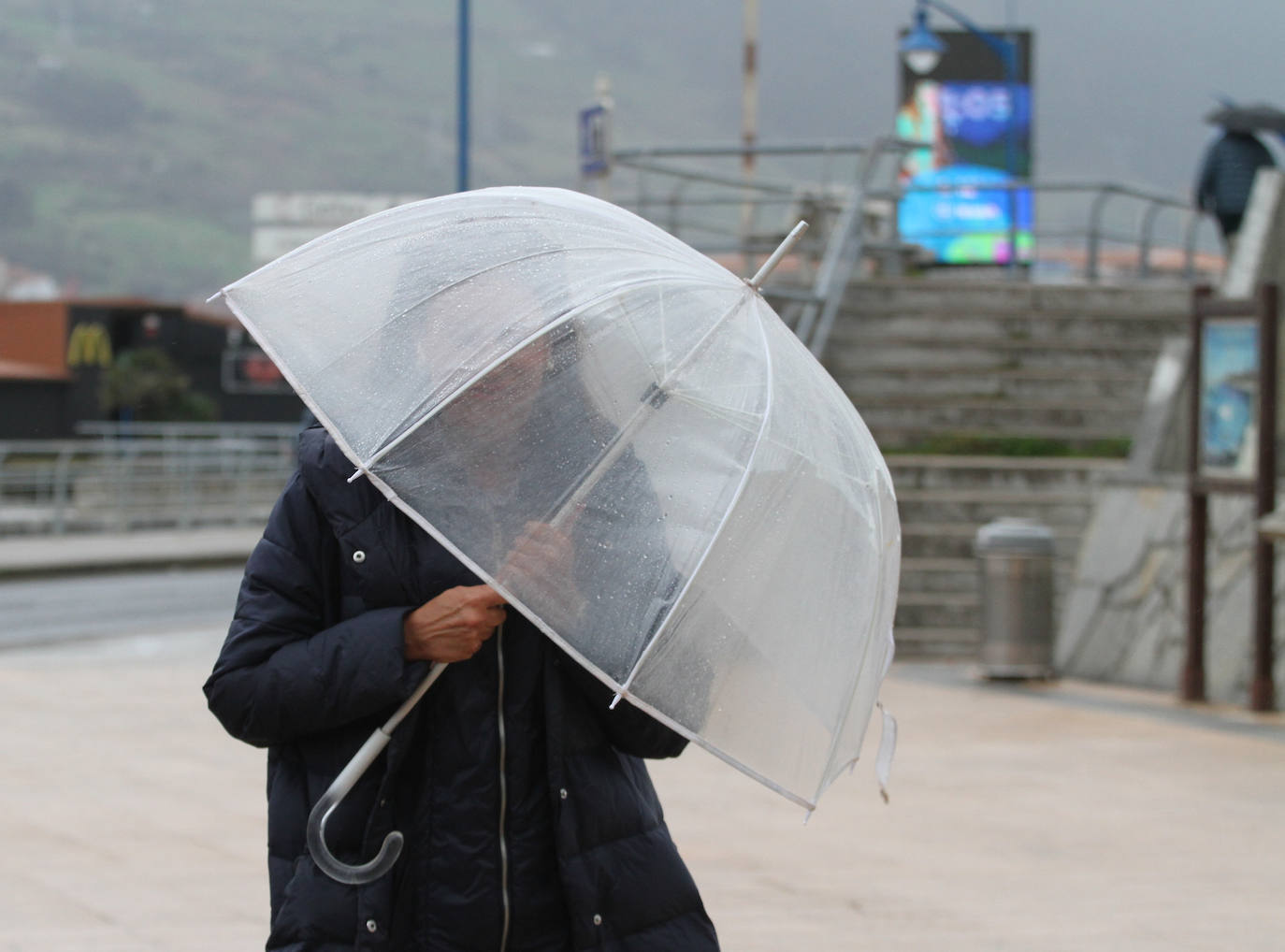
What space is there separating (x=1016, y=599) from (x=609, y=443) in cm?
846

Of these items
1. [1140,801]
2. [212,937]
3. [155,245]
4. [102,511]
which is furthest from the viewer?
[155,245]

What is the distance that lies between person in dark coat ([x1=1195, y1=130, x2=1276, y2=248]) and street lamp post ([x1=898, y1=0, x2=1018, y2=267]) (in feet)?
30.0

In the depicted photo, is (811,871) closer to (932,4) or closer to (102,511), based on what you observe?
(932,4)

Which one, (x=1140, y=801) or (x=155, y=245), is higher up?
(x=155, y=245)

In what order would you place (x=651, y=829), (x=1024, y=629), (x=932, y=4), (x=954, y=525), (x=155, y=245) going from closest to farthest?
(x=651, y=829) → (x=1024, y=629) → (x=954, y=525) → (x=932, y=4) → (x=155, y=245)

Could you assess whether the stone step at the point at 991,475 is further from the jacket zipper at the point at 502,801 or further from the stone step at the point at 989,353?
the jacket zipper at the point at 502,801

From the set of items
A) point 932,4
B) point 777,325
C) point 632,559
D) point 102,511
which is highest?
point 932,4

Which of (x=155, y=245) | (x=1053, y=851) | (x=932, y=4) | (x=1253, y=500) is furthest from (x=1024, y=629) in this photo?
(x=155, y=245)

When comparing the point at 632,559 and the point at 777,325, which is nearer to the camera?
the point at 632,559

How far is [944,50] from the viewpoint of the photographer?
1022 inches

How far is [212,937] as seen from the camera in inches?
215

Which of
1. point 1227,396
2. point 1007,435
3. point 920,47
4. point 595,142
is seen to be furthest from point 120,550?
point 1227,396

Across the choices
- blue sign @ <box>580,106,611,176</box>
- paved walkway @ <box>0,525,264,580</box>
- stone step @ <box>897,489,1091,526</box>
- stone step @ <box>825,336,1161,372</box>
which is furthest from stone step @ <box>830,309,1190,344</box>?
paved walkway @ <box>0,525,264,580</box>

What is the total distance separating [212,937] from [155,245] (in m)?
188
